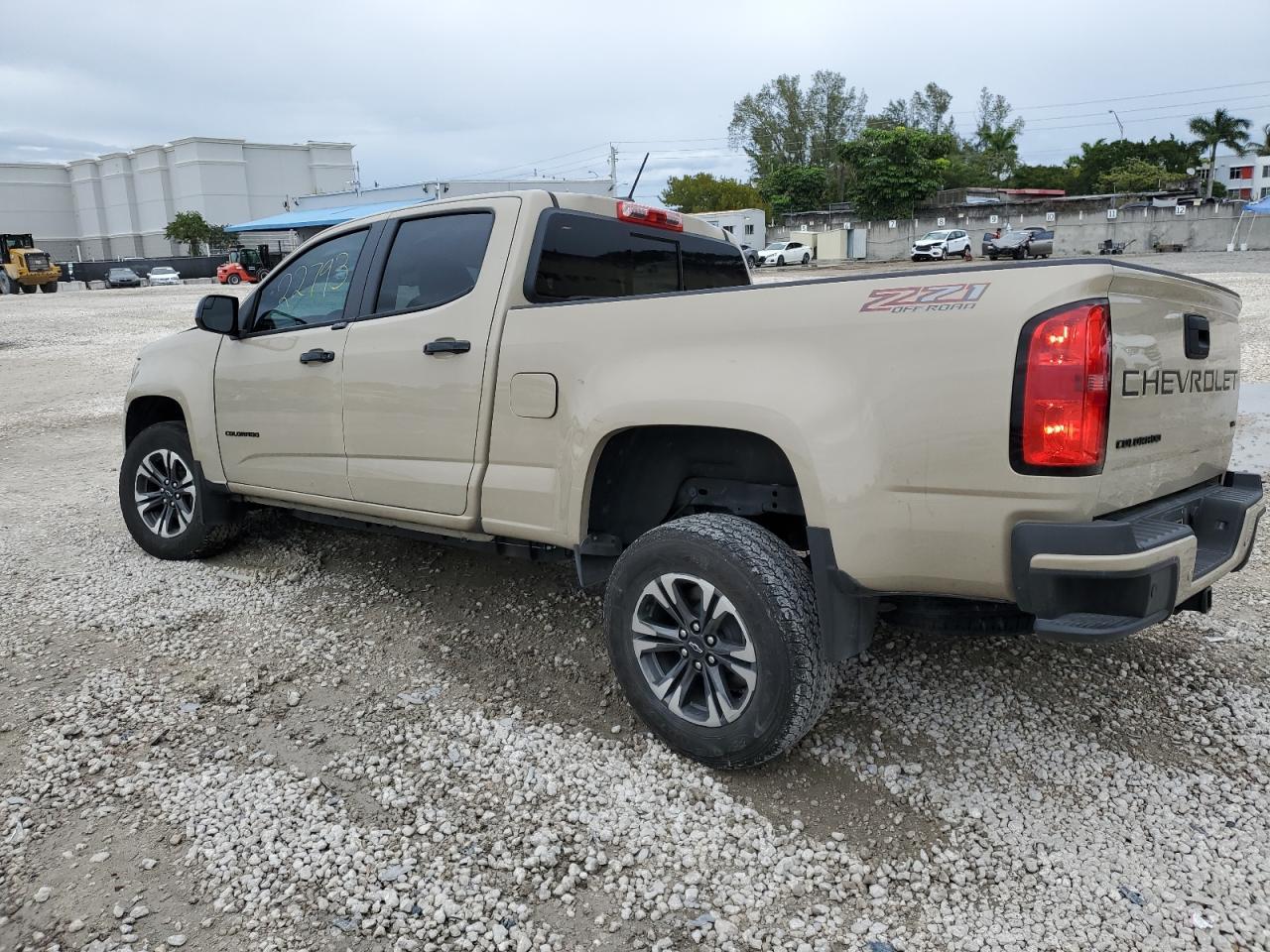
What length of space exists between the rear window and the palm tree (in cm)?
8453

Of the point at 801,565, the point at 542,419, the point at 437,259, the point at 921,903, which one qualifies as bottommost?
the point at 921,903

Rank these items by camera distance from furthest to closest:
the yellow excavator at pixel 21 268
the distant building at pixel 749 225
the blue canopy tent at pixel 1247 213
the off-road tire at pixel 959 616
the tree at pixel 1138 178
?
the tree at pixel 1138 178
the distant building at pixel 749 225
the yellow excavator at pixel 21 268
the blue canopy tent at pixel 1247 213
the off-road tire at pixel 959 616

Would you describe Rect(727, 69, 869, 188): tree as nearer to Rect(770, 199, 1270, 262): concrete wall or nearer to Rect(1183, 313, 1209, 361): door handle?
Rect(770, 199, 1270, 262): concrete wall

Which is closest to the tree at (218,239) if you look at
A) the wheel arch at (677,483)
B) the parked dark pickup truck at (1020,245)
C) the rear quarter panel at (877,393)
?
the parked dark pickup truck at (1020,245)

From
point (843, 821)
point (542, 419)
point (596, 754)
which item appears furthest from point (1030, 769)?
point (542, 419)

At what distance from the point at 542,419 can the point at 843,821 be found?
5.45 feet

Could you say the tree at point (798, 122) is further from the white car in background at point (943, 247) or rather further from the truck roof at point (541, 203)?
the truck roof at point (541, 203)

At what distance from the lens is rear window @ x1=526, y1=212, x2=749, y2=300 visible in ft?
11.9

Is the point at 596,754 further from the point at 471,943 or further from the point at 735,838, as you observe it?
the point at 471,943

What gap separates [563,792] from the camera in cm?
293

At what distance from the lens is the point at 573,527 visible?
3.27m

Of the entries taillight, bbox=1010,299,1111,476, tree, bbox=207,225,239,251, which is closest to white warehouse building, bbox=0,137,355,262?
tree, bbox=207,225,239,251

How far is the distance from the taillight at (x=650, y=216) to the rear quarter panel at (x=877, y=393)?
0.98 m

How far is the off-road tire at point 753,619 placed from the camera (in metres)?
2.71
